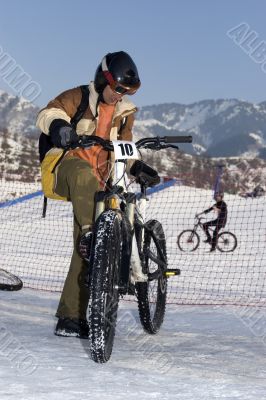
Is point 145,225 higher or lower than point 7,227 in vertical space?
higher

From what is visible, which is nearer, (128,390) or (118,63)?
(128,390)

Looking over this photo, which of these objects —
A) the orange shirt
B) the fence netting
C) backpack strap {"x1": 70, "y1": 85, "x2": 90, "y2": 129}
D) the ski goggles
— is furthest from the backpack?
the fence netting

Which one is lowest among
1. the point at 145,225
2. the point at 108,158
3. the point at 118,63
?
the point at 145,225

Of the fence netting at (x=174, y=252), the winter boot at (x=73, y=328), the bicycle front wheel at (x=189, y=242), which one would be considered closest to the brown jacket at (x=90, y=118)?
the winter boot at (x=73, y=328)

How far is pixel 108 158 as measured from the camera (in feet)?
13.1

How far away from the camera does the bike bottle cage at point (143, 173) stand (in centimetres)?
397

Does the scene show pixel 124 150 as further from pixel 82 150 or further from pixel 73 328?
pixel 73 328

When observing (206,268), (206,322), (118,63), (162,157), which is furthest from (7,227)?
(162,157)

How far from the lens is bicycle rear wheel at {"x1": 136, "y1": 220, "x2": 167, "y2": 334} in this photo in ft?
12.6

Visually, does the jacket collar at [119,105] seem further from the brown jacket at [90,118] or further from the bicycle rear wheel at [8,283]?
the bicycle rear wheel at [8,283]

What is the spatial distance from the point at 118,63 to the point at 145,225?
105 centimetres

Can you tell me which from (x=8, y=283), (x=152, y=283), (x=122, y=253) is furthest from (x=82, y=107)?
(x=8, y=283)

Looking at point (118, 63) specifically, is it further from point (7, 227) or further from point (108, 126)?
point (7, 227)

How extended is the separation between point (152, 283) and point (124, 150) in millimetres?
1147
